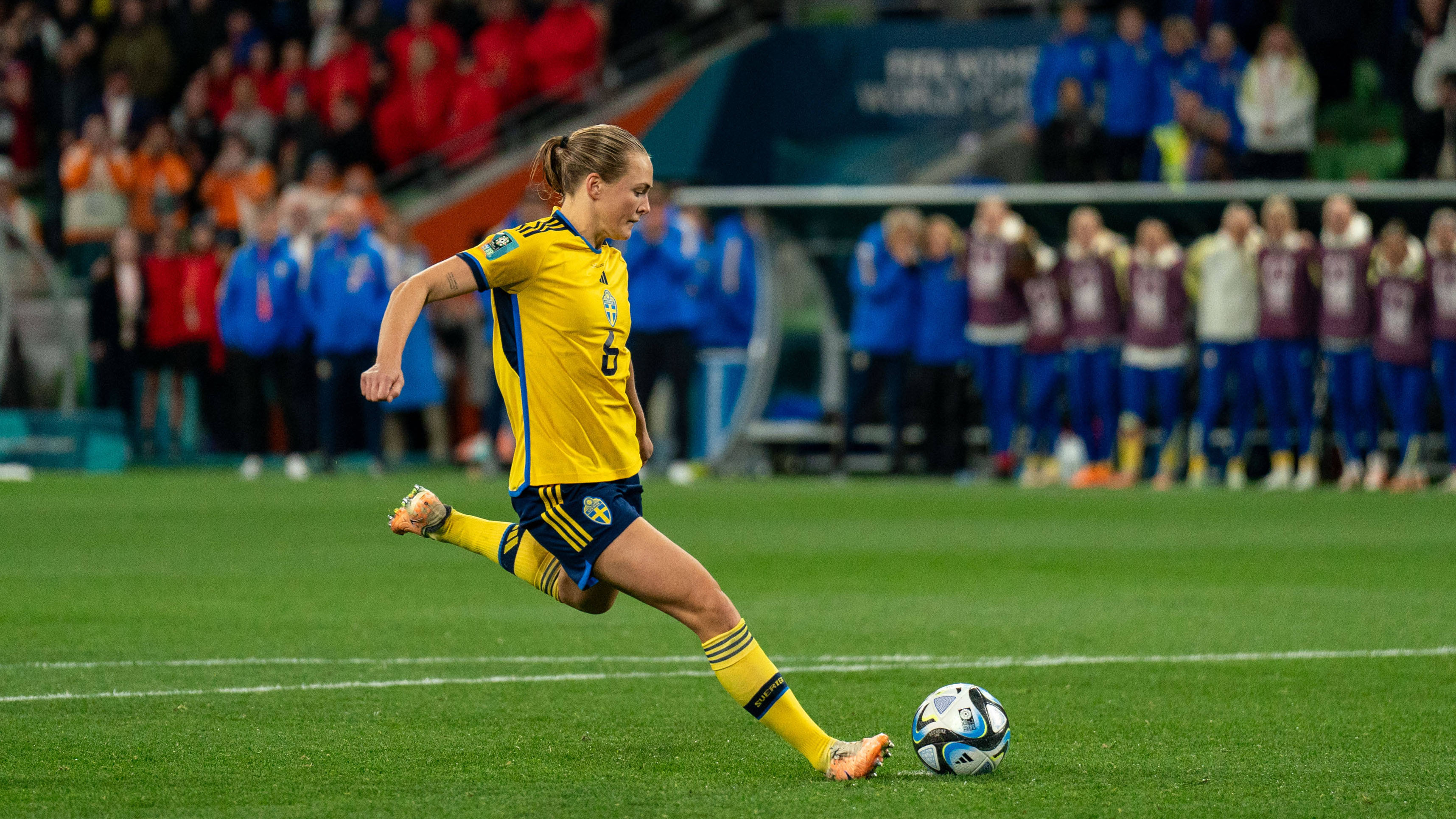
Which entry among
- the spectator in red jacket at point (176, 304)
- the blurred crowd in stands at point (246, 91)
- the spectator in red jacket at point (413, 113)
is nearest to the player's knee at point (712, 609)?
the spectator in red jacket at point (176, 304)

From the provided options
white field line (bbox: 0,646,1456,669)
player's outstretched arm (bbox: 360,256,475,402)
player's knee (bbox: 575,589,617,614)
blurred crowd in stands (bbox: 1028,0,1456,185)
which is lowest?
white field line (bbox: 0,646,1456,669)

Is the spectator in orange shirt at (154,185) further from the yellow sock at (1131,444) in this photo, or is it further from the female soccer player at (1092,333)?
the yellow sock at (1131,444)

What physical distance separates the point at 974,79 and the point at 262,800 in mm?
19116

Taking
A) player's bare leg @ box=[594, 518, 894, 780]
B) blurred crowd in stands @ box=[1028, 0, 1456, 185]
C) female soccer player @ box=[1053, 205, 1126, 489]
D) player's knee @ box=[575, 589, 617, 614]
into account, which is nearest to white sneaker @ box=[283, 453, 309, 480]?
female soccer player @ box=[1053, 205, 1126, 489]

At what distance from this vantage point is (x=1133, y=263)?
17.9 meters

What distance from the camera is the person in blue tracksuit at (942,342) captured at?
1875 cm

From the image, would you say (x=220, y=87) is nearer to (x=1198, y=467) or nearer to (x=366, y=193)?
(x=366, y=193)

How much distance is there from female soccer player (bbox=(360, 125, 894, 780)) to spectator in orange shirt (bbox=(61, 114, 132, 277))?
62.0 feet

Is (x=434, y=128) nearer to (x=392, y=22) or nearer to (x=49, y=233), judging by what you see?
(x=392, y=22)

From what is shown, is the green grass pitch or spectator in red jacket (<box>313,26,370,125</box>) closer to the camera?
the green grass pitch

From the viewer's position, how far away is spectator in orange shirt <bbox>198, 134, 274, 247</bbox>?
2336 centimetres

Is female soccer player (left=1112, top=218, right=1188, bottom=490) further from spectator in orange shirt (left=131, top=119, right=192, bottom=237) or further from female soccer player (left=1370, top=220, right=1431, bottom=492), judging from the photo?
spectator in orange shirt (left=131, top=119, right=192, bottom=237)

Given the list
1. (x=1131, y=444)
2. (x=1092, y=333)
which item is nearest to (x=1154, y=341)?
(x=1092, y=333)

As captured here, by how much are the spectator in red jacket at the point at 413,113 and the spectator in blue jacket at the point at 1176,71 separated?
928cm
